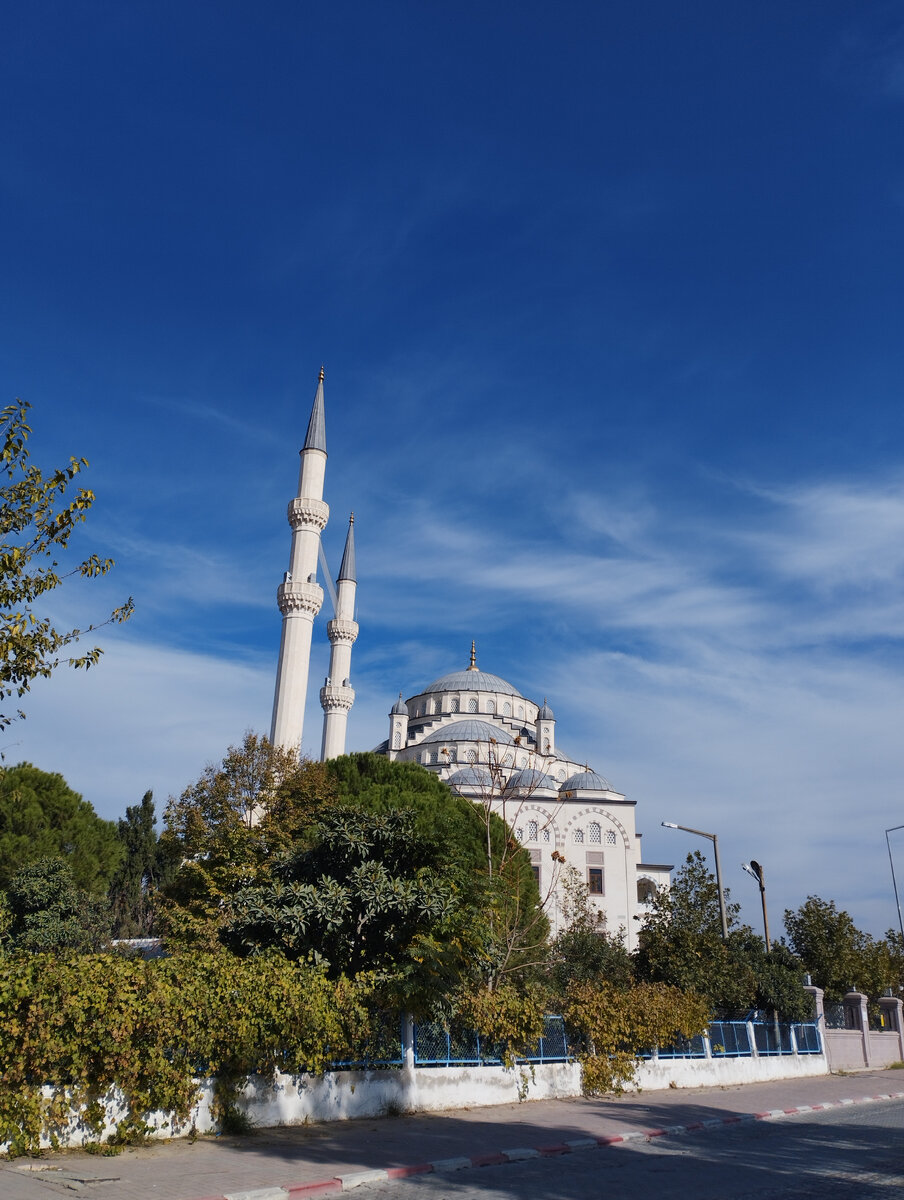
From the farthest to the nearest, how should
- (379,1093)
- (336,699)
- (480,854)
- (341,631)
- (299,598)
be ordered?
(341,631), (336,699), (299,598), (480,854), (379,1093)

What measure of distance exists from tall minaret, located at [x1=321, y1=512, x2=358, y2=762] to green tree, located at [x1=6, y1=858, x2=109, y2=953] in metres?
19.6

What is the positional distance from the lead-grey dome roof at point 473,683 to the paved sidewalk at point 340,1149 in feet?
166

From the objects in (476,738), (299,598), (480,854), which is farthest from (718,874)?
(476,738)

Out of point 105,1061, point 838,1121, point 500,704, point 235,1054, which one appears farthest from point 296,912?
point 500,704

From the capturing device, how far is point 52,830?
3180cm

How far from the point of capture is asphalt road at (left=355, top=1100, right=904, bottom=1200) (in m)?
7.66

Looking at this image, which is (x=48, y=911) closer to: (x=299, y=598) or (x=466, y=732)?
(x=299, y=598)

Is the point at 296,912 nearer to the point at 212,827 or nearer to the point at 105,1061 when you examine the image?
the point at 105,1061

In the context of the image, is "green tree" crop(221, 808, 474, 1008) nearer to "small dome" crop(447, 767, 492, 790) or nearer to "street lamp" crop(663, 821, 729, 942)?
"street lamp" crop(663, 821, 729, 942)

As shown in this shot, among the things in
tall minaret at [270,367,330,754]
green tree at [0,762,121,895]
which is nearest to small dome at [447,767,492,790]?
tall minaret at [270,367,330,754]

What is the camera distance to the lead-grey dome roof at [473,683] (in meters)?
65.8

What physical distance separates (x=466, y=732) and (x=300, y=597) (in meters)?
23.0

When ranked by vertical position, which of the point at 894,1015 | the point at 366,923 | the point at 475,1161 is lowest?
the point at 475,1161

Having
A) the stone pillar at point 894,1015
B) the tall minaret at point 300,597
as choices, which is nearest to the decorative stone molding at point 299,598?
the tall minaret at point 300,597
